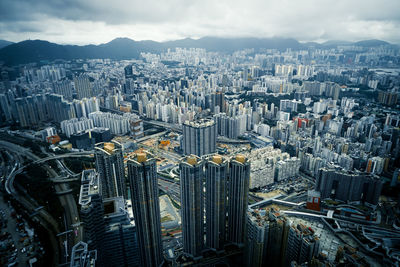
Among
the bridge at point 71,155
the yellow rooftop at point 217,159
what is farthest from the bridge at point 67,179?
the yellow rooftop at point 217,159

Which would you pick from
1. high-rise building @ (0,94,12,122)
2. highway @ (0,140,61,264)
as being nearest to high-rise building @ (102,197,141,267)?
highway @ (0,140,61,264)

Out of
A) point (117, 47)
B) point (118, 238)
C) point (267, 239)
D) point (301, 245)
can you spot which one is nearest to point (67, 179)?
point (118, 238)

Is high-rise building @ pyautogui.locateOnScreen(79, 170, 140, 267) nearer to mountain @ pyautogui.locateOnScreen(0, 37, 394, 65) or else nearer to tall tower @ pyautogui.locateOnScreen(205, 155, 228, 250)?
tall tower @ pyautogui.locateOnScreen(205, 155, 228, 250)

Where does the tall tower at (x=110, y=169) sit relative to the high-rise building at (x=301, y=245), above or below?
above

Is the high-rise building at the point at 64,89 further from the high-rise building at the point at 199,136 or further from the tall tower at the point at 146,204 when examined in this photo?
the tall tower at the point at 146,204

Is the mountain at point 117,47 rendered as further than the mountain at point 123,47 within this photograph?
No

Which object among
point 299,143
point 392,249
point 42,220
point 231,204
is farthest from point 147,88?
point 392,249
